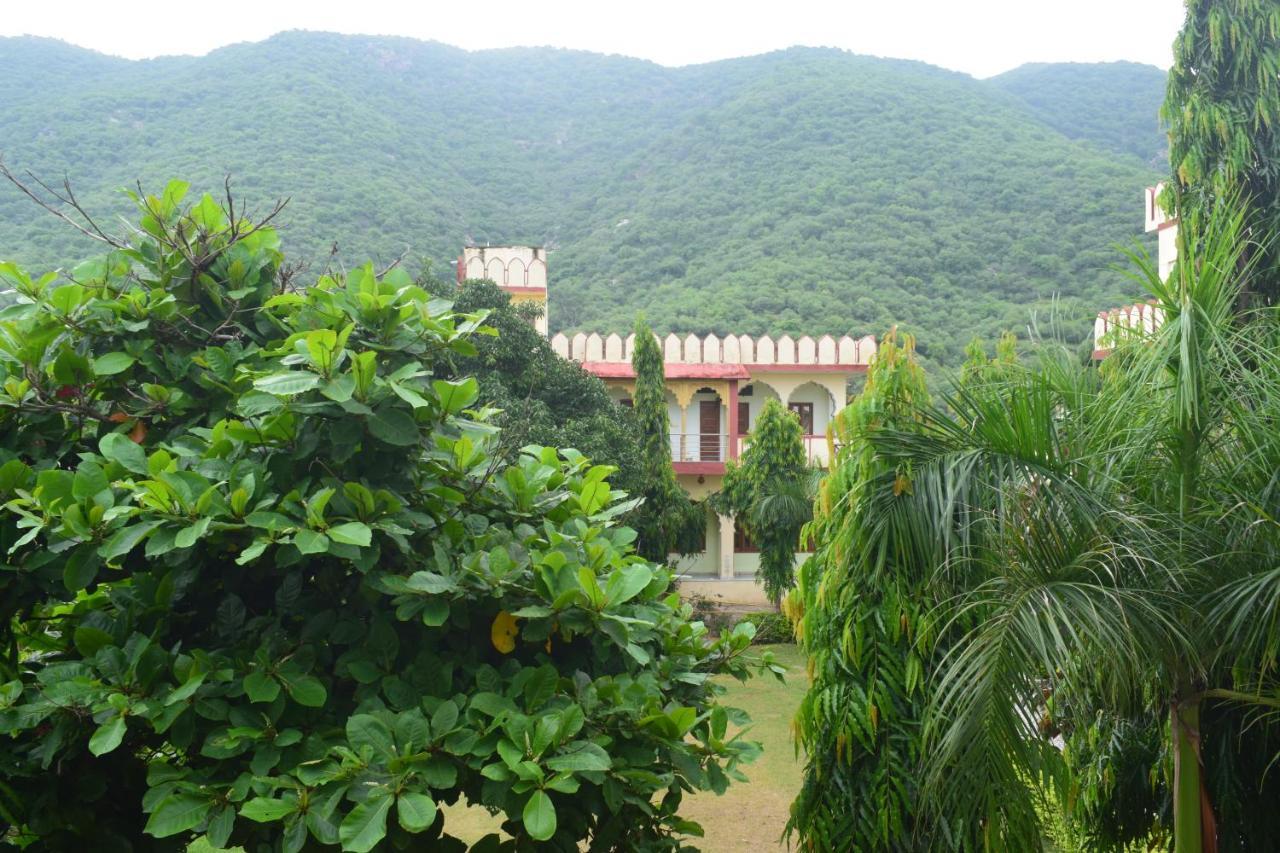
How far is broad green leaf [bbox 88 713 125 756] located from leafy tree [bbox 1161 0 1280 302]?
6.98 meters

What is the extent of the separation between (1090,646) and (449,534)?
197 cm

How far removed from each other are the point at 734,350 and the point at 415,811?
19.5m

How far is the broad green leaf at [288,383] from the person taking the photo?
184cm

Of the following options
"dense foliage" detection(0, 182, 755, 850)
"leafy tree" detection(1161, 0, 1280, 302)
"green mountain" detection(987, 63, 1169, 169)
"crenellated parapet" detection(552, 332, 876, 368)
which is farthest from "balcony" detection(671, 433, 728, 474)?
"green mountain" detection(987, 63, 1169, 169)

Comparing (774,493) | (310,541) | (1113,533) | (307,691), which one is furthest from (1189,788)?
(774,493)

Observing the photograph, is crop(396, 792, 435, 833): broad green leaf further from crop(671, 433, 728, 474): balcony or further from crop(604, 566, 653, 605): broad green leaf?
crop(671, 433, 728, 474): balcony

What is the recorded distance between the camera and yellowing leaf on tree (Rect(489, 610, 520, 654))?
2.19 metres

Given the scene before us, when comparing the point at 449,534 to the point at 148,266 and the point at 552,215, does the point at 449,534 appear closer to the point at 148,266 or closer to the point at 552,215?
the point at 148,266

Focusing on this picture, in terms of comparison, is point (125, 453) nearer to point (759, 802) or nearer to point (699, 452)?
point (759, 802)

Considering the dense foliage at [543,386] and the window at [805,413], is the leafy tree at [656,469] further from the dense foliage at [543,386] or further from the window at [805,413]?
the window at [805,413]

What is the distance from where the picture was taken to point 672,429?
830 inches

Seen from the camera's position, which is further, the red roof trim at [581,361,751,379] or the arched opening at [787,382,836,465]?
the arched opening at [787,382,836,465]

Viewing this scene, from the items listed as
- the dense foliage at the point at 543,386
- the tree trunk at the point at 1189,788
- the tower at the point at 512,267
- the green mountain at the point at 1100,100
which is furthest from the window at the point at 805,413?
the green mountain at the point at 1100,100

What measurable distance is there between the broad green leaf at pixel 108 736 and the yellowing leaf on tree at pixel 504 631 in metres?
0.71
